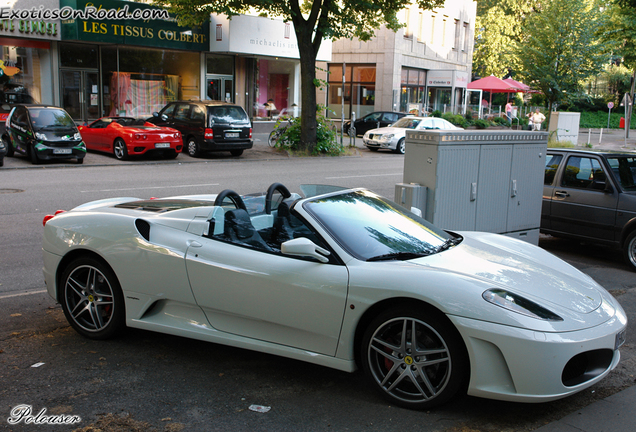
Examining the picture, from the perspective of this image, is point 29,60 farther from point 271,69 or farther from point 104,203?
point 104,203

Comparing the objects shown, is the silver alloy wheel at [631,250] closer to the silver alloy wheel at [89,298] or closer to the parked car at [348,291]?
the parked car at [348,291]

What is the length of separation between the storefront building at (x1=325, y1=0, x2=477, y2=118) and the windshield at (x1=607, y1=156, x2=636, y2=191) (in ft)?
96.8

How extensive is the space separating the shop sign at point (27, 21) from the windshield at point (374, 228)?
2200 cm

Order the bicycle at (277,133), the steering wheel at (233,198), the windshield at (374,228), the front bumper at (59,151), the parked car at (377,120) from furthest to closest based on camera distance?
1. the parked car at (377,120)
2. the bicycle at (277,133)
3. the front bumper at (59,151)
4. the steering wheel at (233,198)
5. the windshield at (374,228)

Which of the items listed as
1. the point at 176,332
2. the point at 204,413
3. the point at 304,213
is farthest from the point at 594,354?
the point at 176,332

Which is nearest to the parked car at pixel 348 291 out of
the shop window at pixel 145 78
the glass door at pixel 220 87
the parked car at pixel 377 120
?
the shop window at pixel 145 78

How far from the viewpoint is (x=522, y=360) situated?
3.43 m

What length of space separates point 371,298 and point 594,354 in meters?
1.39

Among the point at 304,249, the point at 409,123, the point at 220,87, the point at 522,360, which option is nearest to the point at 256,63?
the point at 220,87

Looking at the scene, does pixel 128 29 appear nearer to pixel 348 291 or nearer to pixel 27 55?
pixel 27 55

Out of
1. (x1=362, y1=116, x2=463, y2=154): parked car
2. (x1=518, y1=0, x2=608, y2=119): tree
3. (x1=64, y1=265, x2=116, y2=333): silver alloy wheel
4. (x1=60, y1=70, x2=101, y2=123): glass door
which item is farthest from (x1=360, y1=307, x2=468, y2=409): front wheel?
(x1=60, y1=70, x2=101, y2=123): glass door

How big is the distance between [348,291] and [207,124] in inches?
685

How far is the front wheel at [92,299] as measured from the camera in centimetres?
469

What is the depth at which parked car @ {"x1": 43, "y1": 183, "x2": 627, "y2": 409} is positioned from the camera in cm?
353
